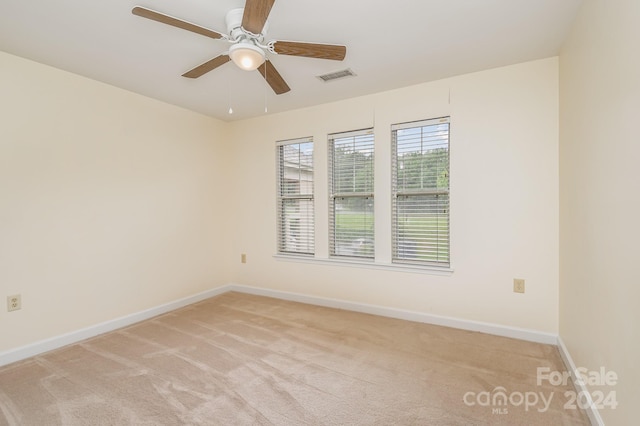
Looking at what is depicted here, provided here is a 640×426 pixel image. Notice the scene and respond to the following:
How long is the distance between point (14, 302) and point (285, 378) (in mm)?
2288

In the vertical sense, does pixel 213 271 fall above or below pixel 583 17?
below

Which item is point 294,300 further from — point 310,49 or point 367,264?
point 310,49

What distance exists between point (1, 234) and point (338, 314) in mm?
3061

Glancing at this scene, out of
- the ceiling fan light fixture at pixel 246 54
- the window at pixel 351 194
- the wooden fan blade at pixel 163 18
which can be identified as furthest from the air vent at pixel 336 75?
the wooden fan blade at pixel 163 18

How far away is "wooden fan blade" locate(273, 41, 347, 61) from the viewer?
6.11 ft

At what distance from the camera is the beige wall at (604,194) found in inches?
50.3

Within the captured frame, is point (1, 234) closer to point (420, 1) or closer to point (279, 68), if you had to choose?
point (279, 68)

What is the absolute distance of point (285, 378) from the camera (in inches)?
84.7

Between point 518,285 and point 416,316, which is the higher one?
point 518,285

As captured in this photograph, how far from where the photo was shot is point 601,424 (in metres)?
1.53

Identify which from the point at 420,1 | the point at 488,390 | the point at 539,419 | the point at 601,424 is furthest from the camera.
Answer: the point at 488,390

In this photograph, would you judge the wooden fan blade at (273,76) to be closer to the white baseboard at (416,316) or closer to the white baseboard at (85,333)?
the white baseboard at (416,316)

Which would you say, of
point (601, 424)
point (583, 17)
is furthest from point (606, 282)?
point (583, 17)

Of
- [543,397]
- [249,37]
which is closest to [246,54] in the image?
[249,37]
